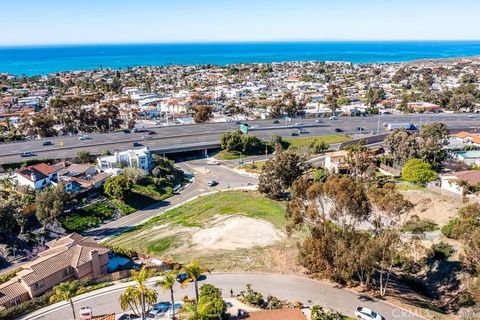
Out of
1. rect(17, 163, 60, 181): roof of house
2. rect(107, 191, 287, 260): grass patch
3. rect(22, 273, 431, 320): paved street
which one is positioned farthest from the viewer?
rect(17, 163, 60, 181): roof of house

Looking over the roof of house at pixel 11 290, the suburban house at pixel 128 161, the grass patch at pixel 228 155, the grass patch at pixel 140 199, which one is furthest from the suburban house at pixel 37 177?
the grass patch at pixel 228 155

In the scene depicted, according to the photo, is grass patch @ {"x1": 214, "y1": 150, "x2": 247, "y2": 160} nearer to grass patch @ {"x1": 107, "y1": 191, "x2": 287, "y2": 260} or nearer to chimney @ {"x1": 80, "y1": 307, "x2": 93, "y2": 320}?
grass patch @ {"x1": 107, "y1": 191, "x2": 287, "y2": 260}

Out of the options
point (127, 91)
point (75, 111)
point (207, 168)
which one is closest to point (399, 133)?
point (207, 168)

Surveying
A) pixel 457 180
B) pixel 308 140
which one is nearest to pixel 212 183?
pixel 308 140

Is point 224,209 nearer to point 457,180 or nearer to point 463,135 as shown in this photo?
point 457,180

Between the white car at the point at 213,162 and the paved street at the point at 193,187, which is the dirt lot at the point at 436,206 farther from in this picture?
the white car at the point at 213,162

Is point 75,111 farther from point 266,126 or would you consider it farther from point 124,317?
point 124,317

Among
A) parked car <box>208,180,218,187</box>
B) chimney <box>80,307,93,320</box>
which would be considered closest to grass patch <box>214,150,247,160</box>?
parked car <box>208,180,218,187</box>
